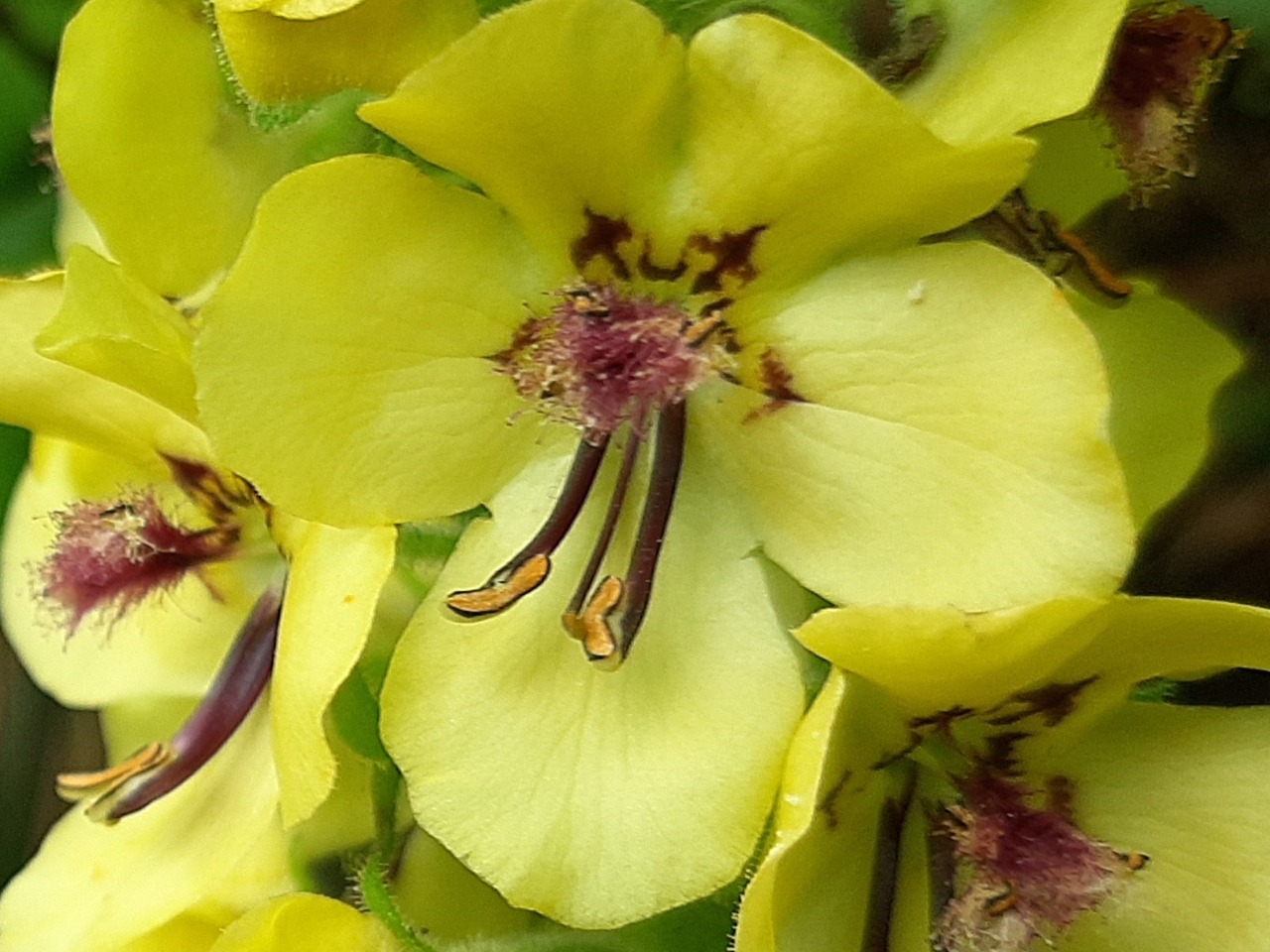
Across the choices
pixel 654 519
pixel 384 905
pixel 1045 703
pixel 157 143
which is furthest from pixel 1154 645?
pixel 157 143

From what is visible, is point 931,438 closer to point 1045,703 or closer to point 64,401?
point 1045,703

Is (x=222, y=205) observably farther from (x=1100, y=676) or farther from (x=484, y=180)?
(x=1100, y=676)

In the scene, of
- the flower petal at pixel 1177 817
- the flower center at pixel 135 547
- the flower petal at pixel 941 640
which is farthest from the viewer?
the flower center at pixel 135 547

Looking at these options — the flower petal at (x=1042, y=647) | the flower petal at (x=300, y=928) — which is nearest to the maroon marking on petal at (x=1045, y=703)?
the flower petal at (x=1042, y=647)

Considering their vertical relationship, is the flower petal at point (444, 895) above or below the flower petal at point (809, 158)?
below

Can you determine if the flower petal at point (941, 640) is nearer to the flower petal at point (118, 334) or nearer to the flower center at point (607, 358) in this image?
the flower center at point (607, 358)

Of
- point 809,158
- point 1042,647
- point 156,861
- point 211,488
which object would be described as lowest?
point 156,861

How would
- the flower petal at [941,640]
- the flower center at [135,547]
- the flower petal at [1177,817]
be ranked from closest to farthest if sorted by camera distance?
→ the flower petal at [941,640] → the flower petal at [1177,817] → the flower center at [135,547]
